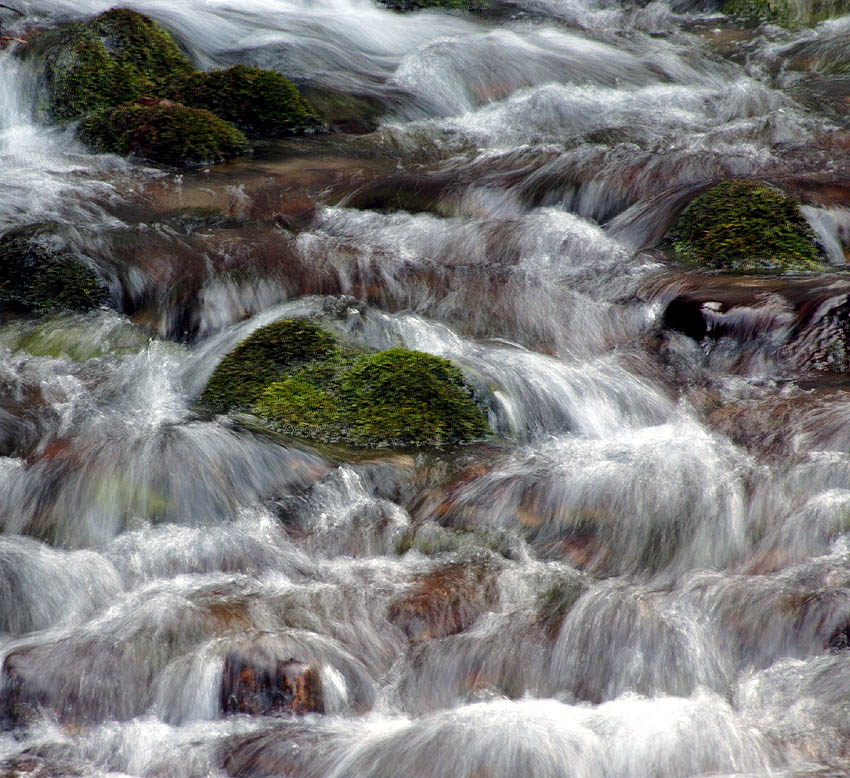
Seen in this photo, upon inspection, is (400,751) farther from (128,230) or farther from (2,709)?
(128,230)

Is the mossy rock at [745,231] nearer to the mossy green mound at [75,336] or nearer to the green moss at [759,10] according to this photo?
the mossy green mound at [75,336]

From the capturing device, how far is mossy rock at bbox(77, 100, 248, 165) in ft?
33.8

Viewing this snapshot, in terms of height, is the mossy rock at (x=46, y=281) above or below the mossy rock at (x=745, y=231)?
below

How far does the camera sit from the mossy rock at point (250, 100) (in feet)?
36.4

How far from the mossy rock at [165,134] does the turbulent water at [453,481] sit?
0.77ft

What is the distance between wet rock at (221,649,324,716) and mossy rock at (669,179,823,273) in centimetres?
489

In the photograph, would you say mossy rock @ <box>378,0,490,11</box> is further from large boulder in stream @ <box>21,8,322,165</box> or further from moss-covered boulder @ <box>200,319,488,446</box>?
moss-covered boulder @ <box>200,319,488,446</box>

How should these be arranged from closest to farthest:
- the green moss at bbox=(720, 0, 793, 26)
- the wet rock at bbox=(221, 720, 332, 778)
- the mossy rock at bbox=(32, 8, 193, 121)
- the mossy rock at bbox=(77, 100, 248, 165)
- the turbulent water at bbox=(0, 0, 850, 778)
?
the wet rock at bbox=(221, 720, 332, 778), the turbulent water at bbox=(0, 0, 850, 778), the mossy rock at bbox=(77, 100, 248, 165), the mossy rock at bbox=(32, 8, 193, 121), the green moss at bbox=(720, 0, 793, 26)

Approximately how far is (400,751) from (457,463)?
7.49ft

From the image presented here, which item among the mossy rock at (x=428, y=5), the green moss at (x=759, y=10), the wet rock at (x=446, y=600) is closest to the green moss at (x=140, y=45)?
the mossy rock at (x=428, y=5)

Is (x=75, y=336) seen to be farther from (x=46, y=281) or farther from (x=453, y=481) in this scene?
(x=453, y=481)

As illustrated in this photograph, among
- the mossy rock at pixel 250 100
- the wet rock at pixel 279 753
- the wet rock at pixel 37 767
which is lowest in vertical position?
the wet rock at pixel 37 767

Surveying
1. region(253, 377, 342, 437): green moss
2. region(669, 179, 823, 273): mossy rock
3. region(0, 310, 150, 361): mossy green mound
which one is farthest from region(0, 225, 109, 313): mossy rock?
region(669, 179, 823, 273): mossy rock

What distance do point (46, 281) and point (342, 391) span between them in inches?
110
